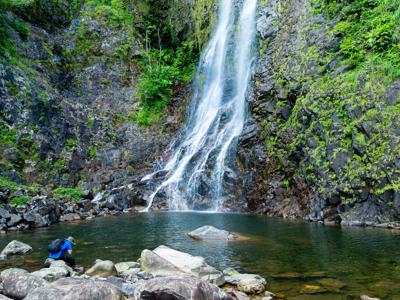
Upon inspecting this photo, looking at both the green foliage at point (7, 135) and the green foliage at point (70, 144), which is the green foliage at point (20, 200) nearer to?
the green foliage at point (7, 135)

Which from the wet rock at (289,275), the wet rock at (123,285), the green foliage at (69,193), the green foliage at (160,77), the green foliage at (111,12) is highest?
the green foliage at (111,12)

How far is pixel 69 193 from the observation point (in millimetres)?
25734

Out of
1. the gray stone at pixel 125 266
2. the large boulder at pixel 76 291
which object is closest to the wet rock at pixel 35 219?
the gray stone at pixel 125 266

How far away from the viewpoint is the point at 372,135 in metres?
16.6

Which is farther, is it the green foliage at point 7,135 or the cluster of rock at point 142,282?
the green foliage at point 7,135

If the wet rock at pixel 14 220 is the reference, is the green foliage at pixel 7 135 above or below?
above

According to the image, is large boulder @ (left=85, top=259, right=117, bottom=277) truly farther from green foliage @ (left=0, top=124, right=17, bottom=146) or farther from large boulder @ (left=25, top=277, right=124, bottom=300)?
green foliage @ (left=0, top=124, right=17, bottom=146)

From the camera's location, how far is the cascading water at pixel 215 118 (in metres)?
24.8

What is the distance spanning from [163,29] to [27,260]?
30.1 meters

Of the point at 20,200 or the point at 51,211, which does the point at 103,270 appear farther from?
the point at 20,200

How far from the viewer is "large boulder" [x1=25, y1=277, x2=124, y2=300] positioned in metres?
6.58

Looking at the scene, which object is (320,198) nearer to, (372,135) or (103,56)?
(372,135)

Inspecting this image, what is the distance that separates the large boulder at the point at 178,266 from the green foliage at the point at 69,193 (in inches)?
653

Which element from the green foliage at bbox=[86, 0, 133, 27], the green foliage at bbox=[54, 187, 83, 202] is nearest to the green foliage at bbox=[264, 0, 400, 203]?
the green foliage at bbox=[54, 187, 83, 202]
